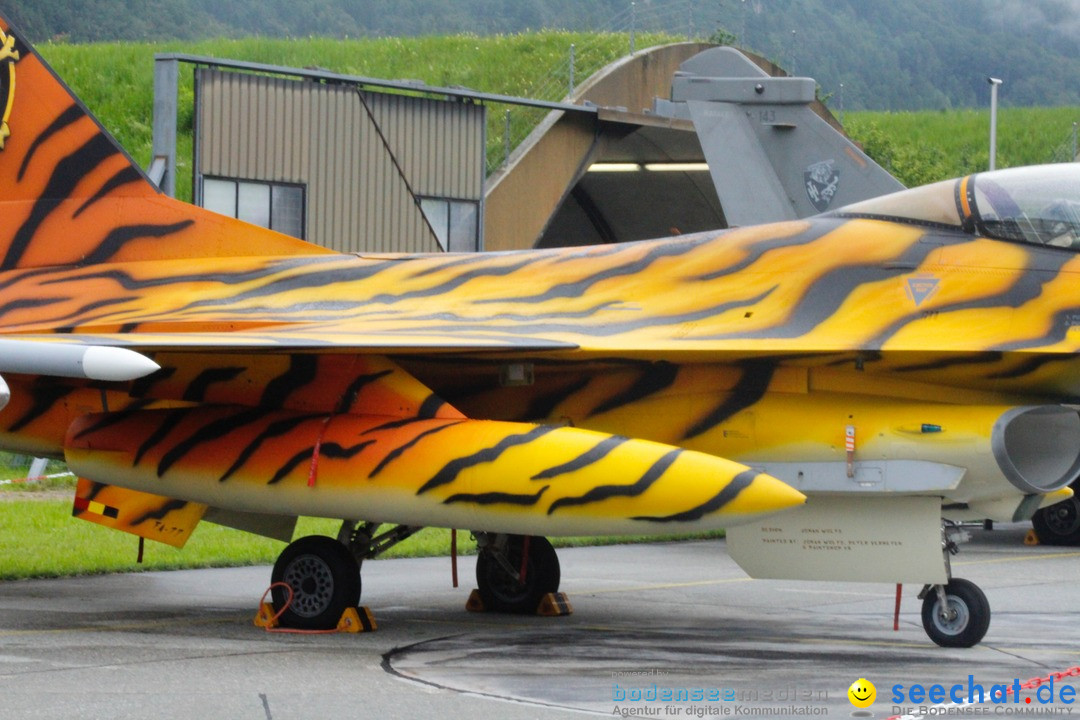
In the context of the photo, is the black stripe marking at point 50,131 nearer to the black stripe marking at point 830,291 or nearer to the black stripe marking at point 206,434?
the black stripe marking at point 206,434

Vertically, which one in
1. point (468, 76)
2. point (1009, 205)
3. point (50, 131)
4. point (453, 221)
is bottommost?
point (1009, 205)

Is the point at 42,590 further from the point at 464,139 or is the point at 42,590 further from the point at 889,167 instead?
the point at 889,167

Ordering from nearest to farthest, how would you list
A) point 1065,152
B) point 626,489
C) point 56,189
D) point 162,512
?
point 626,489, point 162,512, point 56,189, point 1065,152

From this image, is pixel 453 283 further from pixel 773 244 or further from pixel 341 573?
pixel 773 244

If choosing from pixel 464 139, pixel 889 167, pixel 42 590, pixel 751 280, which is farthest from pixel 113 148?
pixel 889 167

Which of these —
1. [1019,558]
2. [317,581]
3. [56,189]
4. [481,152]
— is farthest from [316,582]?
[481,152]

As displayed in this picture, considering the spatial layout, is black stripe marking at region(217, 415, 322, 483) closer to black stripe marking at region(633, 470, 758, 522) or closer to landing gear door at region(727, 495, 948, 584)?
black stripe marking at region(633, 470, 758, 522)

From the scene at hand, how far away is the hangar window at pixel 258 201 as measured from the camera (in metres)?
21.1

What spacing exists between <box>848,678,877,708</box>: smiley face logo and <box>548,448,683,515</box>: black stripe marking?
5.63ft

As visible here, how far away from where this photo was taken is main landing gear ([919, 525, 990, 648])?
30.2 feet

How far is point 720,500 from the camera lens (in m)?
8.62

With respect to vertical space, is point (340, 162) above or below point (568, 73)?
below

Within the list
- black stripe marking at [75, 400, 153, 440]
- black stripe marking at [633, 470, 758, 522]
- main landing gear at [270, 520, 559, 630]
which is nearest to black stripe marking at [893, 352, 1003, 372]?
black stripe marking at [633, 470, 758, 522]

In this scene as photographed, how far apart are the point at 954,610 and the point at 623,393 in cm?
251
